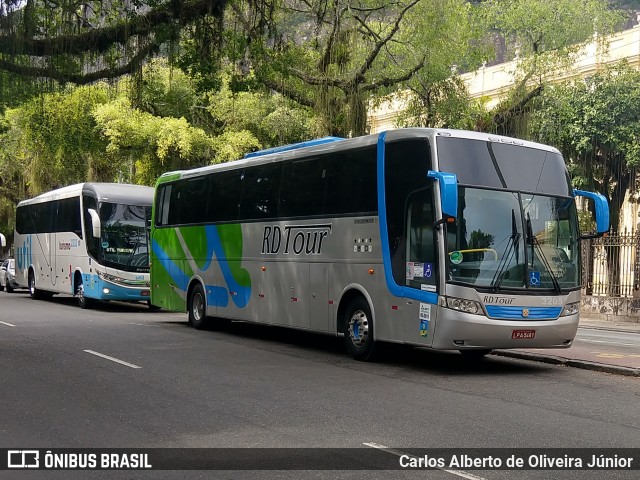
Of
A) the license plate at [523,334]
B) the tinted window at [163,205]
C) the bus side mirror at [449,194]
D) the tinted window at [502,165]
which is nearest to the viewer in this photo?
the bus side mirror at [449,194]

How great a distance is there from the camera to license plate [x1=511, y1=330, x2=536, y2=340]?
12.5 metres

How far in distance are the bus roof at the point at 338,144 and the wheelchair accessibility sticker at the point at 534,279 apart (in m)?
1.97

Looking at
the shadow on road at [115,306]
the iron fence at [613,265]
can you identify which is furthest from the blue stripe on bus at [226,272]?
the iron fence at [613,265]

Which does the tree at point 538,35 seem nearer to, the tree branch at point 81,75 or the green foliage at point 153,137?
the green foliage at point 153,137

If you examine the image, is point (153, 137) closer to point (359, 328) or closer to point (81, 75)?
point (81, 75)

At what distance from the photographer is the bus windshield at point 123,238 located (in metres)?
25.7

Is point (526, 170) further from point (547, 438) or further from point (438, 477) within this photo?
point (438, 477)

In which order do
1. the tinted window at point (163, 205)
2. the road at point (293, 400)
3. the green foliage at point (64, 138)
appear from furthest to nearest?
the green foliage at point (64, 138), the tinted window at point (163, 205), the road at point (293, 400)

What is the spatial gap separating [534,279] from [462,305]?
1.19 metres

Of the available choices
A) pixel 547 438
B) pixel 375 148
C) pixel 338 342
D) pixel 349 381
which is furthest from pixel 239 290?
pixel 547 438

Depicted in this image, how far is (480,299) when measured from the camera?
1230 centimetres

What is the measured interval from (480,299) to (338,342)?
545 centimetres

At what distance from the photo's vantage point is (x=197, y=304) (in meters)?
19.9

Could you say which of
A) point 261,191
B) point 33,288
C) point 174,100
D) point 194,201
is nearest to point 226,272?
point 261,191
